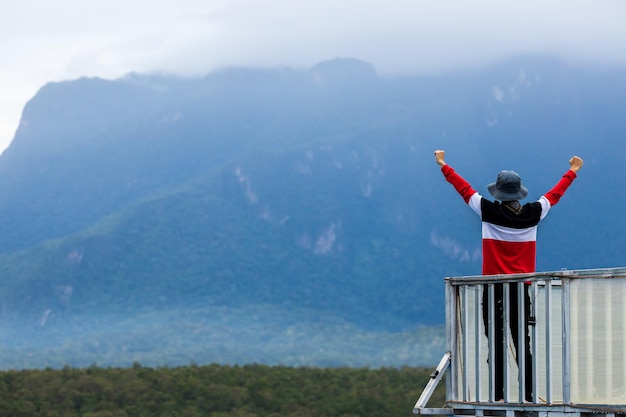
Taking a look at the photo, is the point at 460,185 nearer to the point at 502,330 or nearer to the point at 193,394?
the point at 502,330

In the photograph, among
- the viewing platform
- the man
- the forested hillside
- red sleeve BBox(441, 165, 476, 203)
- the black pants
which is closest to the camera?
the viewing platform

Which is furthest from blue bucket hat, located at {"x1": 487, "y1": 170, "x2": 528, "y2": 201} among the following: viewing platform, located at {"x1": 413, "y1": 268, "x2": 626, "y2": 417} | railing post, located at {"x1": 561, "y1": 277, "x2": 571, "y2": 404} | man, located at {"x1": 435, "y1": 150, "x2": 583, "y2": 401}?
railing post, located at {"x1": 561, "y1": 277, "x2": 571, "y2": 404}

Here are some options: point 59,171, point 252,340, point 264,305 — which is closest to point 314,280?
point 264,305

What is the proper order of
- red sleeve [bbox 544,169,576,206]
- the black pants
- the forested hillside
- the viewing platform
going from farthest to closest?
the forested hillside < red sleeve [bbox 544,169,576,206] < the black pants < the viewing platform

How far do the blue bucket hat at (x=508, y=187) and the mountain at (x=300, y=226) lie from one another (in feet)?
450

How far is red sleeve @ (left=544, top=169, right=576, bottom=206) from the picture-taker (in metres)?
9.82

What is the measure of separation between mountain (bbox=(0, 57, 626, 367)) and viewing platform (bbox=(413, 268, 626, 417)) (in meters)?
137

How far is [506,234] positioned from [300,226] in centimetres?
16876

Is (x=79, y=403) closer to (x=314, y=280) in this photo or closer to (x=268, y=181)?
(x=314, y=280)

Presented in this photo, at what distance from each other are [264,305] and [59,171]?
46378mm

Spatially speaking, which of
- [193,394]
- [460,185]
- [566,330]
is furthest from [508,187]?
[193,394]

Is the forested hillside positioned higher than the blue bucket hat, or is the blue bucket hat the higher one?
the forested hillside

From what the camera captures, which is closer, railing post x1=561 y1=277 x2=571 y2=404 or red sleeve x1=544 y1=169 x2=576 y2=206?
railing post x1=561 y1=277 x2=571 y2=404

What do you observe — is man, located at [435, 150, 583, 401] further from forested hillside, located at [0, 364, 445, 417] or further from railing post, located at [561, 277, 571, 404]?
forested hillside, located at [0, 364, 445, 417]
